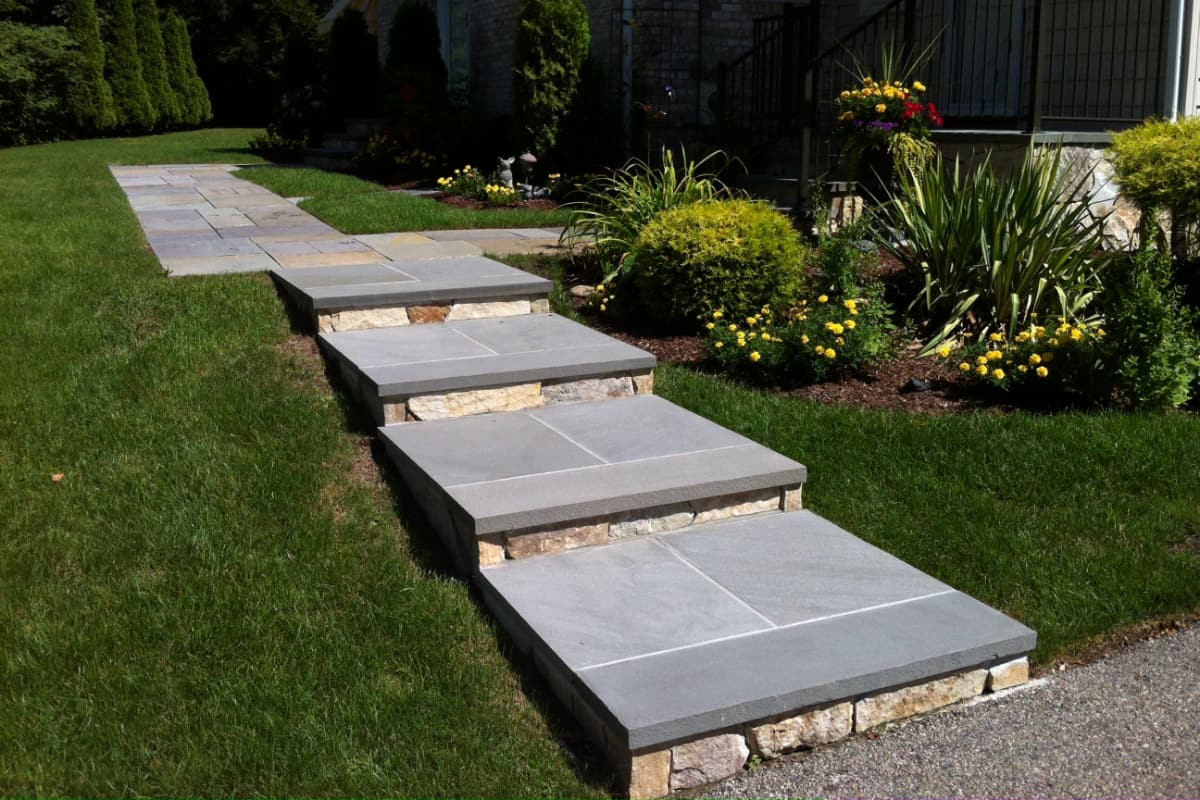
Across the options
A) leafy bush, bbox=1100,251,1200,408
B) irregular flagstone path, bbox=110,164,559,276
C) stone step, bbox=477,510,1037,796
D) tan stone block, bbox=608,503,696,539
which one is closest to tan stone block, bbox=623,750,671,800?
stone step, bbox=477,510,1037,796

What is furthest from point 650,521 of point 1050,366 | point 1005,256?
point 1005,256

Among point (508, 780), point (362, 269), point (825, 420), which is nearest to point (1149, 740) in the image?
point (508, 780)

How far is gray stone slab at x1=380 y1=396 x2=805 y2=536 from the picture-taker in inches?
137

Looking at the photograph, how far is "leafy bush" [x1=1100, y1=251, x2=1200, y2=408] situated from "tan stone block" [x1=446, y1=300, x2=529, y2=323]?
2.78 meters

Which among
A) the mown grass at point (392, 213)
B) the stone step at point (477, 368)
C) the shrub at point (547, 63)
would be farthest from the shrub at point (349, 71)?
the stone step at point (477, 368)

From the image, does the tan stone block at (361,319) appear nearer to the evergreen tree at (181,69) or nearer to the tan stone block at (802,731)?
the tan stone block at (802,731)

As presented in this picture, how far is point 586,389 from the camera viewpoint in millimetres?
4816

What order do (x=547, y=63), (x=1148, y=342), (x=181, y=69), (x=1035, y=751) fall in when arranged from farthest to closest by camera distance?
(x=181, y=69) → (x=547, y=63) → (x=1148, y=342) → (x=1035, y=751)

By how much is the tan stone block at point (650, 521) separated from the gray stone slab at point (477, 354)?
1.16m

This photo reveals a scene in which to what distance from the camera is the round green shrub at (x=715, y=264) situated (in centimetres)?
575

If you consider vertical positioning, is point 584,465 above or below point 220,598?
above

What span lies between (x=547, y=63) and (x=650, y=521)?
859 centimetres

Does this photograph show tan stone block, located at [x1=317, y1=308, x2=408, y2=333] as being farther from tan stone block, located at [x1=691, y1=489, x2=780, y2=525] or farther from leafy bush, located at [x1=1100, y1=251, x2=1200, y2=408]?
leafy bush, located at [x1=1100, y1=251, x2=1200, y2=408]

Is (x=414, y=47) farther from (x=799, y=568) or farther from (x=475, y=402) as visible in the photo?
(x=799, y=568)
